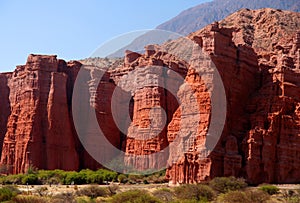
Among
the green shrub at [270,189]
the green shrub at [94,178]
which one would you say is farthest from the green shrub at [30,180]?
Result: the green shrub at [270,189]

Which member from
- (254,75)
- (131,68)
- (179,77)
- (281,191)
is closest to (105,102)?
(131,68)

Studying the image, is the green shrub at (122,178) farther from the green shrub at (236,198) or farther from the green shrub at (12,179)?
the green shrub at (236,198)

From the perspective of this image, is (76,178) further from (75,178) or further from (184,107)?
(184,107)

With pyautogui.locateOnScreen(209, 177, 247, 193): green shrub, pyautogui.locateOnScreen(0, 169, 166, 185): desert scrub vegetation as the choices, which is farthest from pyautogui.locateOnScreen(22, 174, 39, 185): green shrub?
pyautogui.locateOnScreen(209, 177, 247, 193): green shrub

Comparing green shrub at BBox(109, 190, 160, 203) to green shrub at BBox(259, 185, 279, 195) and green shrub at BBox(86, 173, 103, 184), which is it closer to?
green shrub at BBox(259, 185, 279, 195)

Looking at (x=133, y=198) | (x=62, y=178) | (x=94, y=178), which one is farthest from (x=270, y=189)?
(x=62, y=178)

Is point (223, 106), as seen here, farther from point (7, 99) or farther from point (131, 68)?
point (7, 99)

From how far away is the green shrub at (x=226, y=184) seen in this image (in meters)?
57.6

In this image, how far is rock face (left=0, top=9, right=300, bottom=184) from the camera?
220ft

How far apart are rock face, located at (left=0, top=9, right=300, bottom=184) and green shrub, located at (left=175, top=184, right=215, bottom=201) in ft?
37.5

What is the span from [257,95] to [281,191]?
1693 centimetres

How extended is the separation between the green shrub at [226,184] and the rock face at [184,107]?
5.08 m

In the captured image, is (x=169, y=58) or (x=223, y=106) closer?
(x=223, y=106)

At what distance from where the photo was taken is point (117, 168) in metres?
91.2
